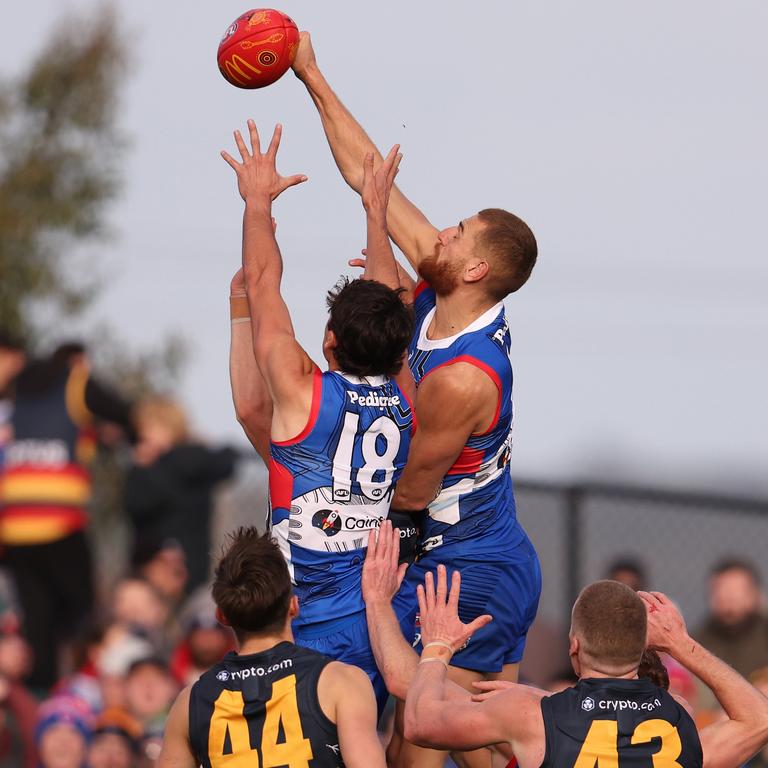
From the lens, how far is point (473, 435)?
241 inches

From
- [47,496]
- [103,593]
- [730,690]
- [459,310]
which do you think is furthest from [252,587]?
[103,593]

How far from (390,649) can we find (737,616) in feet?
14.6

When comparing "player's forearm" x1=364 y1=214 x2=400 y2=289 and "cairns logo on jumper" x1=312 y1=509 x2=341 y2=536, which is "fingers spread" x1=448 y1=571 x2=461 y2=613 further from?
"player's forearm" x1=364 y1=214 x2=400 y2=289

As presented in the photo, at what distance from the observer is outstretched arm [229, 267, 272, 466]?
6059 mm

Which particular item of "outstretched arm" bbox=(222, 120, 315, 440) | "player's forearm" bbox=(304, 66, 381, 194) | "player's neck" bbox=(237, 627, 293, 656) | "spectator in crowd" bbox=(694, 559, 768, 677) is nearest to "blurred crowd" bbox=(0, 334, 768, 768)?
"spectator in crowd" bbox=(694, 559, 768, 677)

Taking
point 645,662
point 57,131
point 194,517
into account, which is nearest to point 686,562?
point 194,517

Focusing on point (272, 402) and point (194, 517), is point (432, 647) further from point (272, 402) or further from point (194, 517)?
point (194, 517)

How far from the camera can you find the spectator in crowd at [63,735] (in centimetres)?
1029

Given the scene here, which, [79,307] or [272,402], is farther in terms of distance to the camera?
[79,307]

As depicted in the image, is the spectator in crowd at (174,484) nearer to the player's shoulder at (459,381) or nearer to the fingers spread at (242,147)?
the fingers spread at (242,147)

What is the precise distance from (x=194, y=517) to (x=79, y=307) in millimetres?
11208

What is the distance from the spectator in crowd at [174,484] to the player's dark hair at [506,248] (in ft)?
22.7

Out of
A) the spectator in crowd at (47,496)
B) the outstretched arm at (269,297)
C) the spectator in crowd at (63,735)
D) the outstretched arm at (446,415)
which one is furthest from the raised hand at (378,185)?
the spectator in crowd at (47,496)

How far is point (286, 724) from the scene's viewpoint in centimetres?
530
